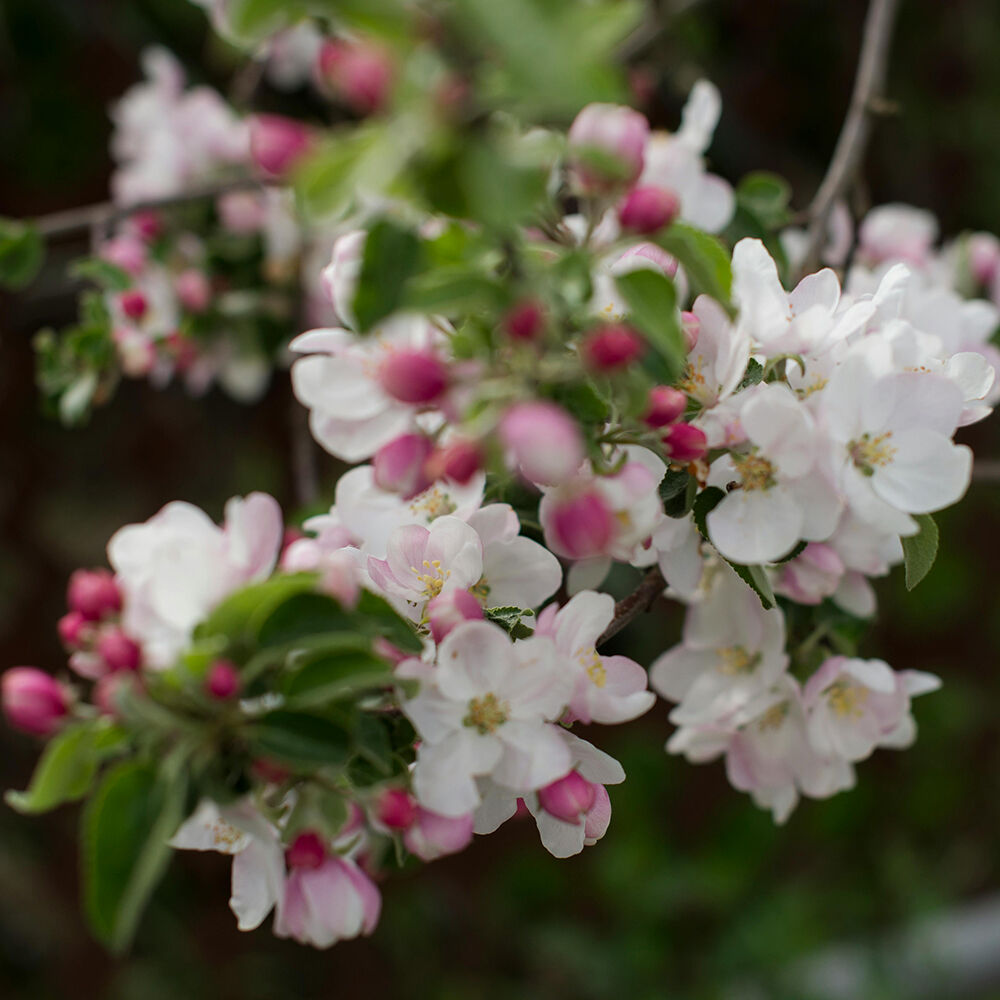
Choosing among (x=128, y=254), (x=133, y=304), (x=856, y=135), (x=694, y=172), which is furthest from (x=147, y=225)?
(x=856, y=135)

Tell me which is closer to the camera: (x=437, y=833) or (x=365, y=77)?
(x=365, y=77)

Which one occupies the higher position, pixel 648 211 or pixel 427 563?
pixel 648 211

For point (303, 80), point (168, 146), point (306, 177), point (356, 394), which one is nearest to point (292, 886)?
point (356, 394)

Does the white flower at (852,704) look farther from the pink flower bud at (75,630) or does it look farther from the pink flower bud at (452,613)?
the pink flower bud at (75,630)

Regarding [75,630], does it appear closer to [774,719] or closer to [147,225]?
[774,719]

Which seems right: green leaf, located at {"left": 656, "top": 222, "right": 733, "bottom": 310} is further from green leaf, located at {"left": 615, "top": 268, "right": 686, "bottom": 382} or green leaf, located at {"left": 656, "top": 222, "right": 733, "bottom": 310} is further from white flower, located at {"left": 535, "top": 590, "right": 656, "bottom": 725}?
white flower, located at {"left": 535, "top": 590, "right": 656, "bottom": 725}

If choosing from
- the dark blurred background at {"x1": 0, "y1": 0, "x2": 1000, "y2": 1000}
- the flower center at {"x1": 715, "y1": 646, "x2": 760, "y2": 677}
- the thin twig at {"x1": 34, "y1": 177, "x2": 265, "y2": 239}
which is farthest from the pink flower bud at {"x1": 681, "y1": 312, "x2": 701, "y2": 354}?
the dark blurred background at {"x1": 0, "y1": 0, "x2": 1000, "y2": 1000}

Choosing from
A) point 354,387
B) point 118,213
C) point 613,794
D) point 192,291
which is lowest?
point 613,794
